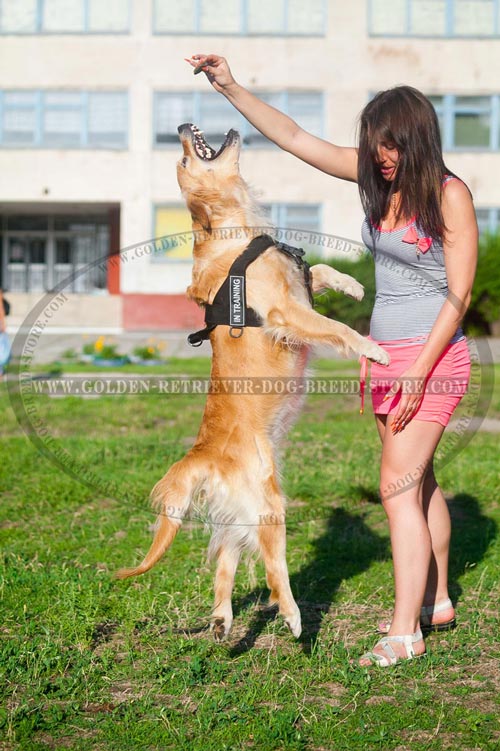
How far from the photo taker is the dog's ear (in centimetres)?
396

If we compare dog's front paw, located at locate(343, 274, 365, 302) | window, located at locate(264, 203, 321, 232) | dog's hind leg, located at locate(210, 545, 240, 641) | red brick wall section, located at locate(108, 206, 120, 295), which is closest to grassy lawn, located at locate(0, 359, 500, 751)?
dog's hind leg, located at locate(210, 545, 240, 641)

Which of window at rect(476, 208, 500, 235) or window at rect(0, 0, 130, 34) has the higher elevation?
window at rect(0, 0, 130, 34)

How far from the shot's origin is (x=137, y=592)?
423 centimetres

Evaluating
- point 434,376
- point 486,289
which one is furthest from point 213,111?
point 434,376

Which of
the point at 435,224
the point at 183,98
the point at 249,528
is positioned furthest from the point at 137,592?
the point at 183,98

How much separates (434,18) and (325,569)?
819 inches

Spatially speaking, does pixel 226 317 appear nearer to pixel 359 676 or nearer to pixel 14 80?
pixel 359 676

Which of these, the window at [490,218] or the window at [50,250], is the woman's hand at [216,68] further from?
the window at [50,250]

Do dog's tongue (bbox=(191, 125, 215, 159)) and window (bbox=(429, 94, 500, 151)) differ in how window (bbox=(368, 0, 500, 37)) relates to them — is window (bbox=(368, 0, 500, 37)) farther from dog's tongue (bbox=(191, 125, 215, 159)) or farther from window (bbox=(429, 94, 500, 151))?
dog's tongue (bbox=(191, 125, 215, 159))

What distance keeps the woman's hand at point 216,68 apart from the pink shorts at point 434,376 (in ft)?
4.44

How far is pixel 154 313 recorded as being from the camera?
74.0 ft

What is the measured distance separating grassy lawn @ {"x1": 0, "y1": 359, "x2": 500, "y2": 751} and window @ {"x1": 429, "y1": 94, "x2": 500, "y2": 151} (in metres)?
17.8

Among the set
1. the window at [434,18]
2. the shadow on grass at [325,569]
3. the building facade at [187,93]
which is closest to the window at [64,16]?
the building facade at [187,93]

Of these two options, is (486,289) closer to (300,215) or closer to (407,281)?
(300,215)
